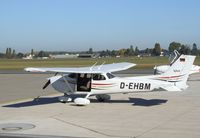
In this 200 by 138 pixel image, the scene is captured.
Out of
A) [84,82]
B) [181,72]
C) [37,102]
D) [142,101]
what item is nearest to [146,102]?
[142,101]

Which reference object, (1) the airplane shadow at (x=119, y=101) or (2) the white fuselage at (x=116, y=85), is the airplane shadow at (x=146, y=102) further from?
(2) the white fuselage at (x=116, y=85)

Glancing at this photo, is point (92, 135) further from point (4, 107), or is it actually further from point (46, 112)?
point (4, 107)

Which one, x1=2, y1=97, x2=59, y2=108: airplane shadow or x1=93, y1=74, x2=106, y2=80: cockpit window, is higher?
x1=93, y1=74, x2=106, y2=80: cockpit window

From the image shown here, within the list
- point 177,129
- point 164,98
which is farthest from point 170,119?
point 164,98

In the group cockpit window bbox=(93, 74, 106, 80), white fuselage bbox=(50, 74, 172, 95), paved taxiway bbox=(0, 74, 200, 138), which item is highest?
cockpit window bbox=(93, 74, 106, 80)

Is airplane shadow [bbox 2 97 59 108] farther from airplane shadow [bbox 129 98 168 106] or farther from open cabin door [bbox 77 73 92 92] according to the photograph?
airplane shadow [bbox 129 98 168 106]

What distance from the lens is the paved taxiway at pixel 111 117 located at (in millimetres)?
12609

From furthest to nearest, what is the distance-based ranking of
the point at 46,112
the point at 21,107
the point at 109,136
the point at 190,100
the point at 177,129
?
the point at 190,100, the point at 21,107, the point at 46,112, the point at 177,129, the point at 109,136

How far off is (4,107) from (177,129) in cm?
903

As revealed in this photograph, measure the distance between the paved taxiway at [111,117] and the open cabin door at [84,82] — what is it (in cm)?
87

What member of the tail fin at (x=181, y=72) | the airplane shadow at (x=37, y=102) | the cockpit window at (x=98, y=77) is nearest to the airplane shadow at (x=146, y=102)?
the tail fin at (x=181, y=72)

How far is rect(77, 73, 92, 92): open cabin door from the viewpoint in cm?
1956

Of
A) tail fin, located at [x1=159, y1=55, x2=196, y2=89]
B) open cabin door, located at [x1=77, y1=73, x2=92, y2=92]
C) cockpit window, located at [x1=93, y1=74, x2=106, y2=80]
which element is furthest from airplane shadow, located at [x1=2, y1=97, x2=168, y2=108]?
cockpit window, located at [x1=93, y1=74, x2=106, y2=80]

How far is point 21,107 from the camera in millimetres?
18781
